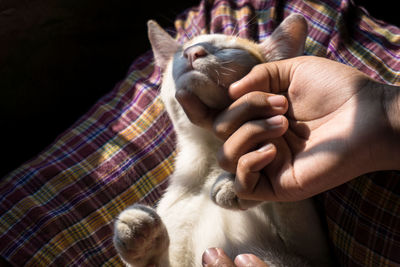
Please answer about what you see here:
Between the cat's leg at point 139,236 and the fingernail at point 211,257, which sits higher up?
the cat's leg at point 139,236

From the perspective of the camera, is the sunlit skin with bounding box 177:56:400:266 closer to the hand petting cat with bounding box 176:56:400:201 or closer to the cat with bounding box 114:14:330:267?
the hand petting cat with bounding box 176:56:400:201

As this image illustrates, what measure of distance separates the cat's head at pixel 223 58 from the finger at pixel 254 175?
262 mm

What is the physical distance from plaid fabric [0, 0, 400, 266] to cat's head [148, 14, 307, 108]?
27cm

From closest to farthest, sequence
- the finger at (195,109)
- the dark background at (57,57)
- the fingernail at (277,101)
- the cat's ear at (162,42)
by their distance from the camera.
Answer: the fingernail at (277,101), the finger at (195,109), the cat's ear at (162,42), the dark background at (57,57)

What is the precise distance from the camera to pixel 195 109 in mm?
1061

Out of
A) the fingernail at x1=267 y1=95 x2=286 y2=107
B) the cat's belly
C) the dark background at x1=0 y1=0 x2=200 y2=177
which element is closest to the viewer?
the fingernail at x1=267 y1=95 x2=286 y2=107

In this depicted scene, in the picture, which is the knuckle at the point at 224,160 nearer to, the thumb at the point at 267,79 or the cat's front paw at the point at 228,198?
the cat's front paw at the point at 228,198

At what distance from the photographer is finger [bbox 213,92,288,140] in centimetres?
93

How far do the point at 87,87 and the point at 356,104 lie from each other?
1.59m

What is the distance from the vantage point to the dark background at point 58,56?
1.77 meters

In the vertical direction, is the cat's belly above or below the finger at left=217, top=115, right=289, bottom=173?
below

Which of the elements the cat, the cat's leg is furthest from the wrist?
the cat's leg

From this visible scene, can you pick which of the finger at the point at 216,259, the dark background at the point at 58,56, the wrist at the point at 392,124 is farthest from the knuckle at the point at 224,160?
the dark background at the point at 58,56

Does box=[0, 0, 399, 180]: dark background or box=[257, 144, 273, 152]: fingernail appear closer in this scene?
box=[257, 144, 273, 152]: fingernail
